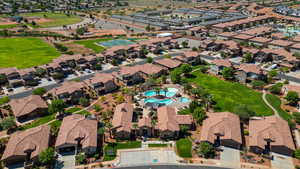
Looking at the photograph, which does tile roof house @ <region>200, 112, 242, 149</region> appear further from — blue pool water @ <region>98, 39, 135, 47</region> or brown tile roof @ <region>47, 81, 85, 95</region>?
blue pool water @ <region>98, 39, 135, 47</region>

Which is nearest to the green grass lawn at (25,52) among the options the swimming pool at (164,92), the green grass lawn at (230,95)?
the swimming pool at (164,92)

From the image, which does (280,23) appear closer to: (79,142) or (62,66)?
(62,66)

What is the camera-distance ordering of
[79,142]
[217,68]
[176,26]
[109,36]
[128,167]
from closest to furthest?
[128,167]
[79,142]
[217,68]
[109,36]
[176,26]

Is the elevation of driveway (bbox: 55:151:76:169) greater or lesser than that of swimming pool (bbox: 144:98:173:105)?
lesser

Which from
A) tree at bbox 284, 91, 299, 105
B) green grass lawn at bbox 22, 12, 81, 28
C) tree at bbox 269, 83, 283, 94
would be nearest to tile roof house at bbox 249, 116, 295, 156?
tree at bbox 284, 91, 299, 105

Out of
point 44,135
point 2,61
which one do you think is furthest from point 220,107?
point 2,61
